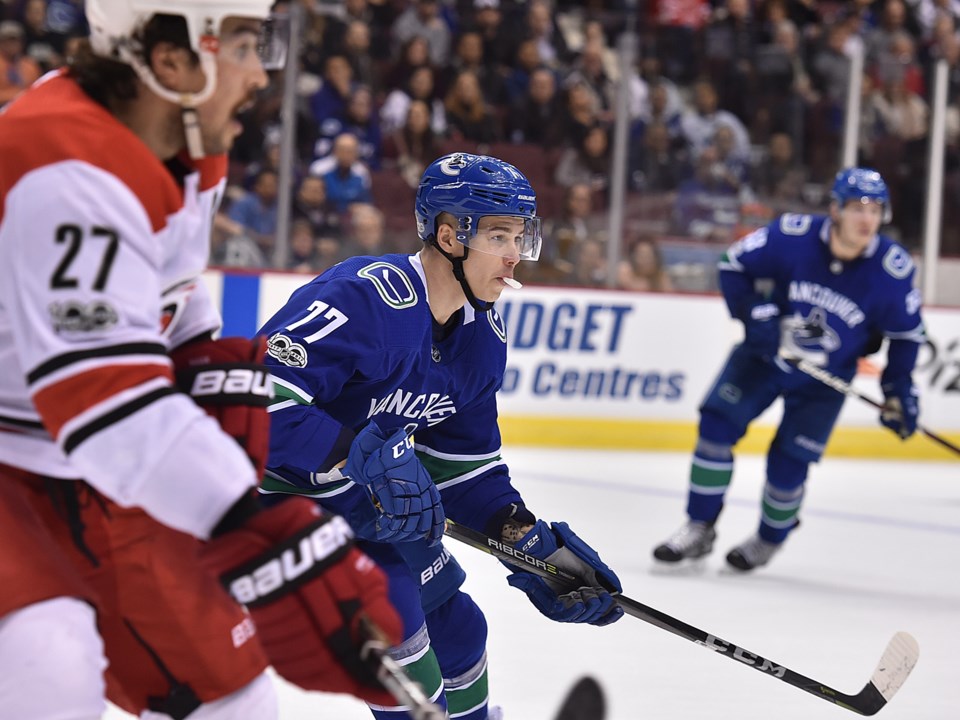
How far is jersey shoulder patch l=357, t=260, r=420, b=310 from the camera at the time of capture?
231 cm

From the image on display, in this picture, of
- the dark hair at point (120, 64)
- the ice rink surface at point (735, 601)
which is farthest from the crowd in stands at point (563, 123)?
the dark hair at point (120, 64)

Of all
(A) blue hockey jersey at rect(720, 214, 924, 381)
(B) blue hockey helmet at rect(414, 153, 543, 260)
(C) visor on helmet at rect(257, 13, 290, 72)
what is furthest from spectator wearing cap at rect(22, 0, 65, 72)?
(C) visor on helmet at rect(257, 13, 290, 72)

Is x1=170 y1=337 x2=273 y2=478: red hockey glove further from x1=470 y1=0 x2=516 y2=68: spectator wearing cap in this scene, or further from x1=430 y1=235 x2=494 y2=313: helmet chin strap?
x1=470 y1=0 x2=516 y2=68: spectator wearing cap

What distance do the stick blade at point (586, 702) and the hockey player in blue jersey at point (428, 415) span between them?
47 centimetres

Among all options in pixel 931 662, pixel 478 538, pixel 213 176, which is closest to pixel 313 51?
pixel 931 662

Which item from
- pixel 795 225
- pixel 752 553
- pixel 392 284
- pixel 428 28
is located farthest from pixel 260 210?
pixel 392 284

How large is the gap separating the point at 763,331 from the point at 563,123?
9.61ft

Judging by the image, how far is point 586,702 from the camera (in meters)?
1.64

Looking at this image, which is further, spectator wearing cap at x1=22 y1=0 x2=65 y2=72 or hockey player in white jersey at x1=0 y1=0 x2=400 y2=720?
spectator wearing cap at x1=22 y1=0 x2=65 y2=72

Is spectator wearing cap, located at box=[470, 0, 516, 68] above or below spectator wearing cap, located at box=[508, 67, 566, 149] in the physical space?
above

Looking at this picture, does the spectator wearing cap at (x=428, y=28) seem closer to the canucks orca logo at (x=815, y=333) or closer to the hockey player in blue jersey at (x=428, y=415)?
the canucks orca logo at (x=815, y=333)

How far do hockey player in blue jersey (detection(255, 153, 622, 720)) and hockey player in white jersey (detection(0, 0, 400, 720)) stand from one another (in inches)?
22.5

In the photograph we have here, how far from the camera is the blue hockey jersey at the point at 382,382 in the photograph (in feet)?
7.11

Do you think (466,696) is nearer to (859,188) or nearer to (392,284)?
(392,284)
